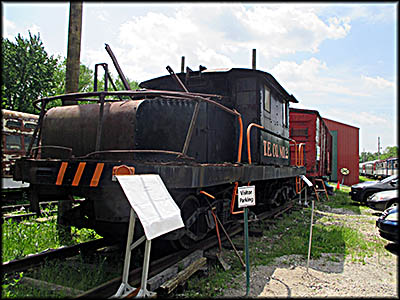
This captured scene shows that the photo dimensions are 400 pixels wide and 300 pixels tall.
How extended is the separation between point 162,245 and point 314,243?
2981 millimetres

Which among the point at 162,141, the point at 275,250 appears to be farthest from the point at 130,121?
the point at 275,250

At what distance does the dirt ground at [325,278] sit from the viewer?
3.68m

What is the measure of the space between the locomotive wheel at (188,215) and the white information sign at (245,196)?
25.9 inches

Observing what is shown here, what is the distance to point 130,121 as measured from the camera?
12.7ft

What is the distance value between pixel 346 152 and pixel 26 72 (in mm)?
24703

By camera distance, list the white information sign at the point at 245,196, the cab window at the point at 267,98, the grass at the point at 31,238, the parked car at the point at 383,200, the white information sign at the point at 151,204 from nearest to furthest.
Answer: the white information sign at the point at 151,204
the white information sign at the point at 245,196
the grass at the point at 31,238
the cab window at the point at 267,98
the parked car at the point at 383,200

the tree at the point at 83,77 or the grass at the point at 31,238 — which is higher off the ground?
the tree at the point at 83,77

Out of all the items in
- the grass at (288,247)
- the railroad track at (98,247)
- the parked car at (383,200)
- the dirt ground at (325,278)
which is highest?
the parked car at (383,200)

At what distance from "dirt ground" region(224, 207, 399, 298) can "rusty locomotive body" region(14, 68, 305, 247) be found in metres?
1.06

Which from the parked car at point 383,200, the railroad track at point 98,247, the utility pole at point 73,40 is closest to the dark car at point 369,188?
the parked car at point 383,200

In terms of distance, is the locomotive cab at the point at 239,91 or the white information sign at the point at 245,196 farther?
the locomotive cab at the point at 239,91

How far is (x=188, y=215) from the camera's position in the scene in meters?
4.31

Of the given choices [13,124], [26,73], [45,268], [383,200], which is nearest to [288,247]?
[45,268]

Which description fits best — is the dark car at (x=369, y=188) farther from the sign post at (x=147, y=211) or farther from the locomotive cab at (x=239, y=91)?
the sign post at (x=147, y=211)
